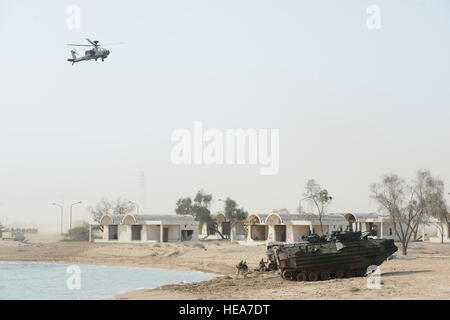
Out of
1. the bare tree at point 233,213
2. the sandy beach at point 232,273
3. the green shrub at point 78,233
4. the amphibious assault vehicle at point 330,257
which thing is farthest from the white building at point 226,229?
the amphibious assault vehicle at point 330,257

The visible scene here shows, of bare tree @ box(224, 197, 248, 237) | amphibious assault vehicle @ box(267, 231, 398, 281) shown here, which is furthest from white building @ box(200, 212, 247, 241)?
amphibious assault vehicle @ box(267, 231, 398, 281)

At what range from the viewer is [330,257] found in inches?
1112

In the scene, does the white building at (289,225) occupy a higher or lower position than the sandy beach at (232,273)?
higher

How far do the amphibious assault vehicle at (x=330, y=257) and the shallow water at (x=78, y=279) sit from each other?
8.84 m

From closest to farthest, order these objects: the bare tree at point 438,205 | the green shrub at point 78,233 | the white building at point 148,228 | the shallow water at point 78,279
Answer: the shallow water at point 78,279 → the bare tree at point 438,205 → the white building at point 148,228 → the green shrub at point 78,233

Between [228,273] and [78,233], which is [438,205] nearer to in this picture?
[228,273]

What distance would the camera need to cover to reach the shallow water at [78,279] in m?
32.6

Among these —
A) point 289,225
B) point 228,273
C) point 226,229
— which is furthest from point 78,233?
point 228,273

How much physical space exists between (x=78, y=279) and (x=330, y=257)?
19173mm

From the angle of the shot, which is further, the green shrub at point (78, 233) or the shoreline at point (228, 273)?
the green shrub at point (78, 233)

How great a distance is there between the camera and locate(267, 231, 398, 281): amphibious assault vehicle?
28234mm

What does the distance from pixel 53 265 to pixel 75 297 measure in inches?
909

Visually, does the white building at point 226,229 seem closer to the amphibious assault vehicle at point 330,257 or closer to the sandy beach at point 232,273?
the sandy beach at point 232,273
